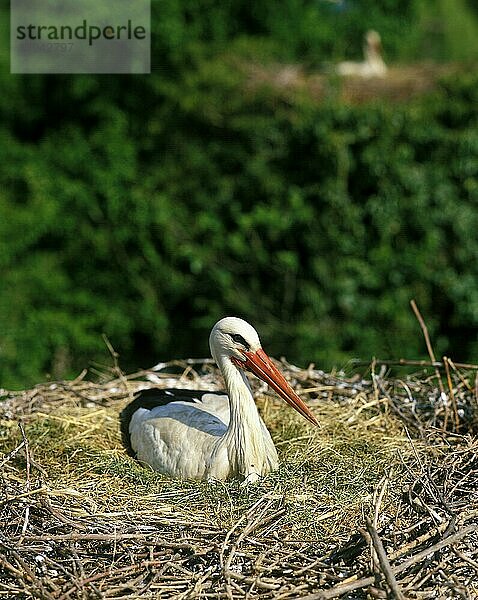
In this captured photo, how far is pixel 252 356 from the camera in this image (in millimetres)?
3539

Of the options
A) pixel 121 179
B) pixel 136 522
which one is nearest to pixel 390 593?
pixel 136 522

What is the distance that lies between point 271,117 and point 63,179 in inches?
90.0

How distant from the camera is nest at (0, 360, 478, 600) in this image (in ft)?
8.96

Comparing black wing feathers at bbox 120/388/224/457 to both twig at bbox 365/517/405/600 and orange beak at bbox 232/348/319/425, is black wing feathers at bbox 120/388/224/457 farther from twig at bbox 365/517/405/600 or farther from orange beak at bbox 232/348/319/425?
twig at bbox 365/517/405/600

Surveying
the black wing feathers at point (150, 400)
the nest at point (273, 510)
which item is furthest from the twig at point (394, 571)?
the black wing feathers at point (150, 400)

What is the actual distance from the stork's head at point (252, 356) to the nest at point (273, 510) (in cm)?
29

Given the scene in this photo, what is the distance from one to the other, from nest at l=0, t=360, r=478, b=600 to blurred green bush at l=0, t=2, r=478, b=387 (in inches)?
111

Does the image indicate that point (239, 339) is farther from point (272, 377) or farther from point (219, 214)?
point (219, 214)

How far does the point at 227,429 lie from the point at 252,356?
0.31 m

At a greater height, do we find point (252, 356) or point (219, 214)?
point (219, 214)

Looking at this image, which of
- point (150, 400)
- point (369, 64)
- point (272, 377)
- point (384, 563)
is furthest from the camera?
point (369, 64)

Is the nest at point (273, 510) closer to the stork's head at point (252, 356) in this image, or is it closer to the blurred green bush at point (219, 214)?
the stork's head at point (252, 356)

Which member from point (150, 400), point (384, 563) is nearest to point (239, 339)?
point (150, 400)

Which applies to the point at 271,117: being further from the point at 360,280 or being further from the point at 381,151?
the point at 360,280
